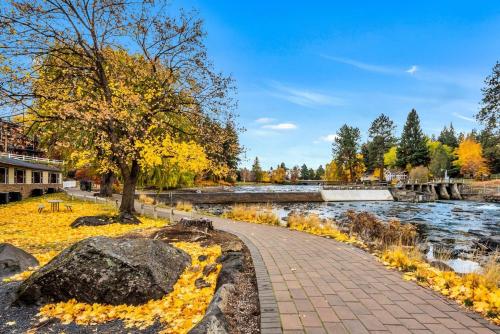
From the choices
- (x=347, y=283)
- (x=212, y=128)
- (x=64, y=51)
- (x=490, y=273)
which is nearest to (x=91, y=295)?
(x=347, y=283)

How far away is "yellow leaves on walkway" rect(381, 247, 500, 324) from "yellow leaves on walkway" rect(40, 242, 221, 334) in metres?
3.89

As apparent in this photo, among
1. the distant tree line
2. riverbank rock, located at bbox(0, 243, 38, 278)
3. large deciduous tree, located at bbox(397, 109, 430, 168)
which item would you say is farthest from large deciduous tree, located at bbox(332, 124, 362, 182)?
riverbank rock, located at bbox(0, 243, 38, 278)

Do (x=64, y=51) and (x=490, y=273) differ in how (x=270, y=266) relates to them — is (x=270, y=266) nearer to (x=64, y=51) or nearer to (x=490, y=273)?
(x=490, y=273)

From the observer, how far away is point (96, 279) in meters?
5.11

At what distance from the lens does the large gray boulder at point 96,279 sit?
16.7 feet

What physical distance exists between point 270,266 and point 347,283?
5.54 ft

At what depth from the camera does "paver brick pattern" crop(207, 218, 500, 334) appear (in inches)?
148

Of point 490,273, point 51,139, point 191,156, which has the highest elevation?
point 51,139

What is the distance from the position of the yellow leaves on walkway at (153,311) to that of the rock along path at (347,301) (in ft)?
3.40

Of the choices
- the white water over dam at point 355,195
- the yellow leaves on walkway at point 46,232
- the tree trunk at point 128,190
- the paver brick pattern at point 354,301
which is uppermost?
the tree trunk at point 128,190

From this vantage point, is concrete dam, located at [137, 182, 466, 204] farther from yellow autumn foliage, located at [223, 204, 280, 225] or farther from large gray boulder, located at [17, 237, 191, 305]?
large gray boulder, located at [17, 237, 191, 305]

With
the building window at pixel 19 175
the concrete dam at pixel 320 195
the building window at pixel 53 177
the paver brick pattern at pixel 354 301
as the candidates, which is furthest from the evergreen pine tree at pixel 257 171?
the paver brick pattern at pixel 354 301

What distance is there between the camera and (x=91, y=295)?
200 inches

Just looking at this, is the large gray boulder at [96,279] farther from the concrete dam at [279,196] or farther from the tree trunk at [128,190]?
the concrete dam at [279,196]
